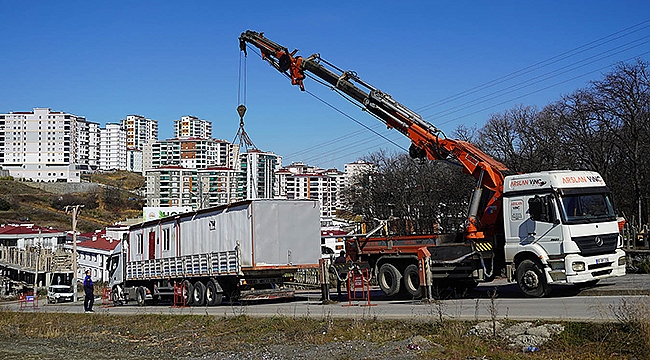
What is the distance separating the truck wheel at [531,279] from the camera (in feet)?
61.0

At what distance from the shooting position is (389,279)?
22.3 meters

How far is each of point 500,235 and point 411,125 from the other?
5234 millimetres

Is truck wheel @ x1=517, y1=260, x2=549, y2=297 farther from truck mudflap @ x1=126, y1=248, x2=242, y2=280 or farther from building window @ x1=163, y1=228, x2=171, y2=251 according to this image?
building window @ x1=163, y1=228, x2=171, y2=251

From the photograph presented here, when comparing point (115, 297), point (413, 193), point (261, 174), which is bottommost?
point (115, 297)

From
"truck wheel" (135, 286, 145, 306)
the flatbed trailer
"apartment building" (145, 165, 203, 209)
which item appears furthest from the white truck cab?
"apartment building" (145, 165, 203, 209)

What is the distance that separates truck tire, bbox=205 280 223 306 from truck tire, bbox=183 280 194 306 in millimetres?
1154

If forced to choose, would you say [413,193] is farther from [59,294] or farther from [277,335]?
[277,335]

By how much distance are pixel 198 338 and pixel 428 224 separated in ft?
128

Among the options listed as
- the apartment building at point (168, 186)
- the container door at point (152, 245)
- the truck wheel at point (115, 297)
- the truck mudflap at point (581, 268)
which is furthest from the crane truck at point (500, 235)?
the apartment building at point (168, 186)

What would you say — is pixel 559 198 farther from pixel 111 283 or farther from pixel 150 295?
pixel 111 283

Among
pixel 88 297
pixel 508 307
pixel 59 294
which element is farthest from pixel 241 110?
pixel 59 294

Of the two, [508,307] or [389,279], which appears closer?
[508,307]

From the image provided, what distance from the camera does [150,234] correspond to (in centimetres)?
3014

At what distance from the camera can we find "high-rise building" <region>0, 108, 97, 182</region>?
192m
